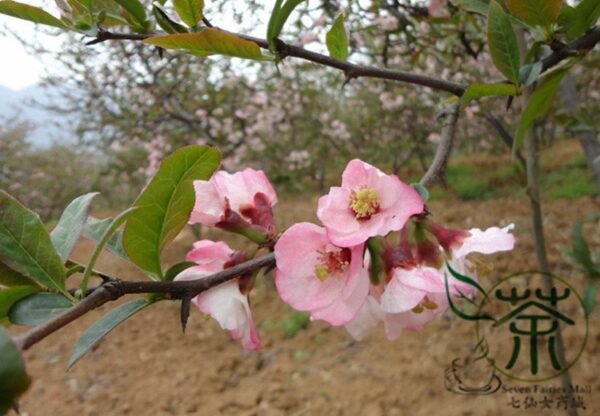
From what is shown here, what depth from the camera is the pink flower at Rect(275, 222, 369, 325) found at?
0.45m

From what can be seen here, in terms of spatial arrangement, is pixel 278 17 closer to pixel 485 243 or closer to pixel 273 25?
pixel 273 25

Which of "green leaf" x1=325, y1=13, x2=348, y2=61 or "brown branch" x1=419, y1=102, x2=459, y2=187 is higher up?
"green leaf" x1=325, y1=13, x2=348, y2=61

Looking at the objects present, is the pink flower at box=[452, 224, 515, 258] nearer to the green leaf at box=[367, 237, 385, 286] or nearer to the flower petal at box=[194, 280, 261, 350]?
the green leaf at box=[367, 237, 385, 286]

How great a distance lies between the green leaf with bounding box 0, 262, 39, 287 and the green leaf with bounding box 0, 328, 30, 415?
0.15 metres

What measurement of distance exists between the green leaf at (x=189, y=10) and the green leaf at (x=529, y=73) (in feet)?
1.19

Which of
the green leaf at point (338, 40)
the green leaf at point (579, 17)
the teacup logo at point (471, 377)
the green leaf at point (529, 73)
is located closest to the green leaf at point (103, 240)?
the green leaf at point (338, 40)

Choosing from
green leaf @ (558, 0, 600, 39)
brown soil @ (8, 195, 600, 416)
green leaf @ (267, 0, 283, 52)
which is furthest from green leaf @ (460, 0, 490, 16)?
brown soil @ (8, 195, 600, 416)

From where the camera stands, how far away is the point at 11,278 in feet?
1.34

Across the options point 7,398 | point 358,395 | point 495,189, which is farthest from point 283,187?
point 7,398

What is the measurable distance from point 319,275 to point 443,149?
9.0 inches

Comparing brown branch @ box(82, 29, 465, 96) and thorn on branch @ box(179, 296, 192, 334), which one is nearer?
thorn on branch @ box(179, 296, 192, 334)

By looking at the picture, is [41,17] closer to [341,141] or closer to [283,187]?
[283,187]

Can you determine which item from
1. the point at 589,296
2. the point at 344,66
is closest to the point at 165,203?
the point at 344,66

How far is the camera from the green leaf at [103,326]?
1.31 feet
